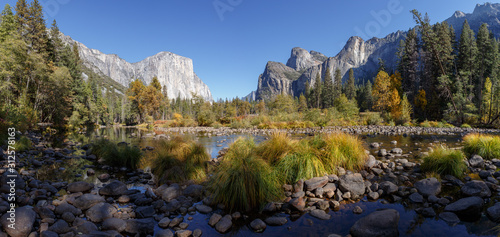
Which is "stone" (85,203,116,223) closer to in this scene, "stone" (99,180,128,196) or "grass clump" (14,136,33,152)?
"stone" (99,180,128,196)

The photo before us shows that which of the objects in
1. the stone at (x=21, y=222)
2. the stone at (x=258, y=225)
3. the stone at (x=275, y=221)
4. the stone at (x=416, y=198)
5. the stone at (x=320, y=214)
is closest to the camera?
the stone at (x=21, y=222)


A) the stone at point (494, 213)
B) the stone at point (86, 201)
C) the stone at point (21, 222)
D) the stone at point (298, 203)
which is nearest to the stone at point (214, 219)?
the stone at point (298, 203)

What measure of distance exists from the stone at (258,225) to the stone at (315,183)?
1.57m

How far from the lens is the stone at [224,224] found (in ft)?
10.3

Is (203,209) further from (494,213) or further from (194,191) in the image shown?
(494,213)

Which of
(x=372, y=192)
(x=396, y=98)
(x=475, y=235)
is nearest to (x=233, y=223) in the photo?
(x=372, y=192)

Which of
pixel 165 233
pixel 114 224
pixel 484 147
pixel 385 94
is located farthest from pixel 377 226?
pixel 385 94

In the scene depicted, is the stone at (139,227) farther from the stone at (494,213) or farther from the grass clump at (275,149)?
the stone at (494,213)

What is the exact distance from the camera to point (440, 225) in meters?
3.17

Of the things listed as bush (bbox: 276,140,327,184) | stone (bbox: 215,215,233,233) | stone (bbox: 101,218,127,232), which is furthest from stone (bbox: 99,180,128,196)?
bush (bbox: 276,140,327,184)

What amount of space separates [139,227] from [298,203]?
8.64 ft

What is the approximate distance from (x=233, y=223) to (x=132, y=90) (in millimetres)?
44998

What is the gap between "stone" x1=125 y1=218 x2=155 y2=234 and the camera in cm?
304

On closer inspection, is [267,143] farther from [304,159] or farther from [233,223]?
[233,223]
